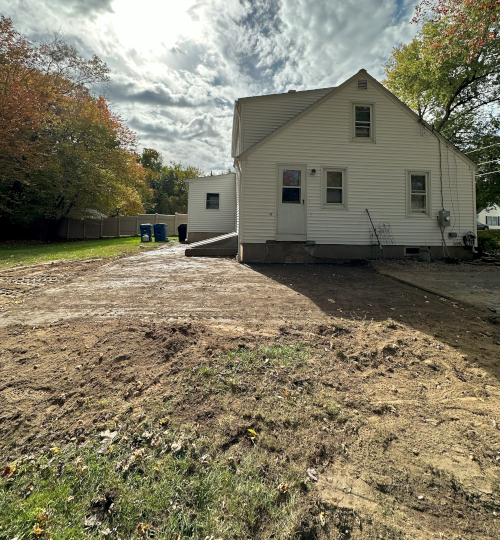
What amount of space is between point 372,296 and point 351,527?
4.70m

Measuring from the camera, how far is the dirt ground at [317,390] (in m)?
1.67

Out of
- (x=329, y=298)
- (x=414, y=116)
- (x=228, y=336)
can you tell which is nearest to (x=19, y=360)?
(x=228, y=336)

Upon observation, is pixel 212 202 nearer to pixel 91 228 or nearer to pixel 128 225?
pixel 128 225

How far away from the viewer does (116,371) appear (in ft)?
9.29

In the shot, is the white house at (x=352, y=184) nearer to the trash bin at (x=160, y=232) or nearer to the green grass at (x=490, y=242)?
the green grass at (x=490, y=242)

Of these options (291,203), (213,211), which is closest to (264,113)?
(291,203)

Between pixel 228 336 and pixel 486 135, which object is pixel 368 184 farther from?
pixel 486 135

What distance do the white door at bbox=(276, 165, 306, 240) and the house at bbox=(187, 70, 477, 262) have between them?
0.03 meters

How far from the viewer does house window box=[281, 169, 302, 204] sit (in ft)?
31.6

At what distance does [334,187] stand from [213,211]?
8840mm

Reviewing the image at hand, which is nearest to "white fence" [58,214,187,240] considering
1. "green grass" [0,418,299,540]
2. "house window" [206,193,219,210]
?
"house window" [206,193,219,210]

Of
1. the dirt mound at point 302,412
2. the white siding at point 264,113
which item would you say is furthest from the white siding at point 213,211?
the dirt mound at point 302,412

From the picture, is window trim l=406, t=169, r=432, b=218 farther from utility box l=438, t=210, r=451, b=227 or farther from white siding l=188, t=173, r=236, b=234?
white siding l=188, t=173, r=236, b=234

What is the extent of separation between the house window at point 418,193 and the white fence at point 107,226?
65.7 ft
